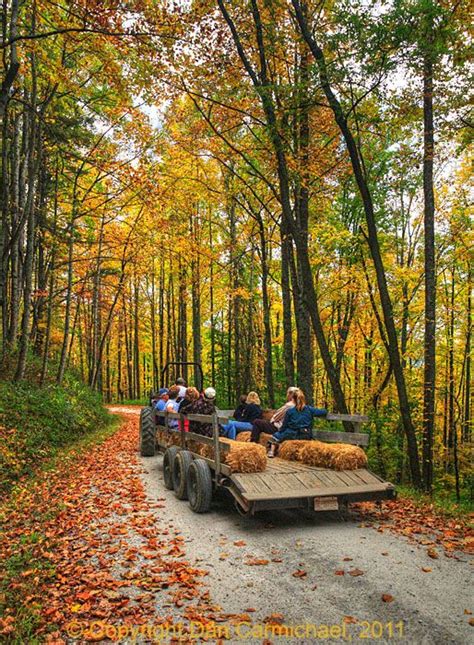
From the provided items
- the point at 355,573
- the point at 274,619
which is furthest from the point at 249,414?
the point at 274,619

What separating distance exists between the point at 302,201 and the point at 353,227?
7.40 m

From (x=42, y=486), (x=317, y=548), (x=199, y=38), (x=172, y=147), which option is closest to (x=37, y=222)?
(x=172, y=147)

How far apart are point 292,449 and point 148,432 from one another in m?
5.01

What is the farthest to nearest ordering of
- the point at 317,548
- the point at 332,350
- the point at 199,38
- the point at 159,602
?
1. the point at 332,350
2. the point at 199,38
3. the point at 317,548
4. the point at 159,602

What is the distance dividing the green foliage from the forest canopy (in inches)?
39.7

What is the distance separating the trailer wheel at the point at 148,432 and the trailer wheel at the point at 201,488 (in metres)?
4.41

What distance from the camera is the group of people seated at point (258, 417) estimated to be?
7188 millimetres

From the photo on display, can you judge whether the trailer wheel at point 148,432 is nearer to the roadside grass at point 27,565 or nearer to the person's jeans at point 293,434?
the roadside grass at point 27,565

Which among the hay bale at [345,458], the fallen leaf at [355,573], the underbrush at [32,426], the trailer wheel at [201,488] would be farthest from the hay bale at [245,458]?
the underbrush at [32,426]

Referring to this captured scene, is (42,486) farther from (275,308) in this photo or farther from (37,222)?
(275,308)

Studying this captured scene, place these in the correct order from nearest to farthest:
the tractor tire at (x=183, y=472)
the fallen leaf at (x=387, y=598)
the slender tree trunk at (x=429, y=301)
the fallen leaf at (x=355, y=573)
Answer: the fallen leaf at (x=387, y=598) < the fallen leaf at (x=355, y=573) < the tractor tire at (x=183, y=472) < the slender tree trunk at (x=429, y=301)

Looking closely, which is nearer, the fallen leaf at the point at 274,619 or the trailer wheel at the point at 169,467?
the fallen leaf at the point at 274,619

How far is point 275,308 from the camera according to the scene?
27.2 metres

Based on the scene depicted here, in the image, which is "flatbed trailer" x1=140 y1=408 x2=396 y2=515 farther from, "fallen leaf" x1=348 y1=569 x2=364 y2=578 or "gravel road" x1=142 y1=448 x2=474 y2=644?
"fallen leaf" x1=348 y1=569 x2=364 y2=578
